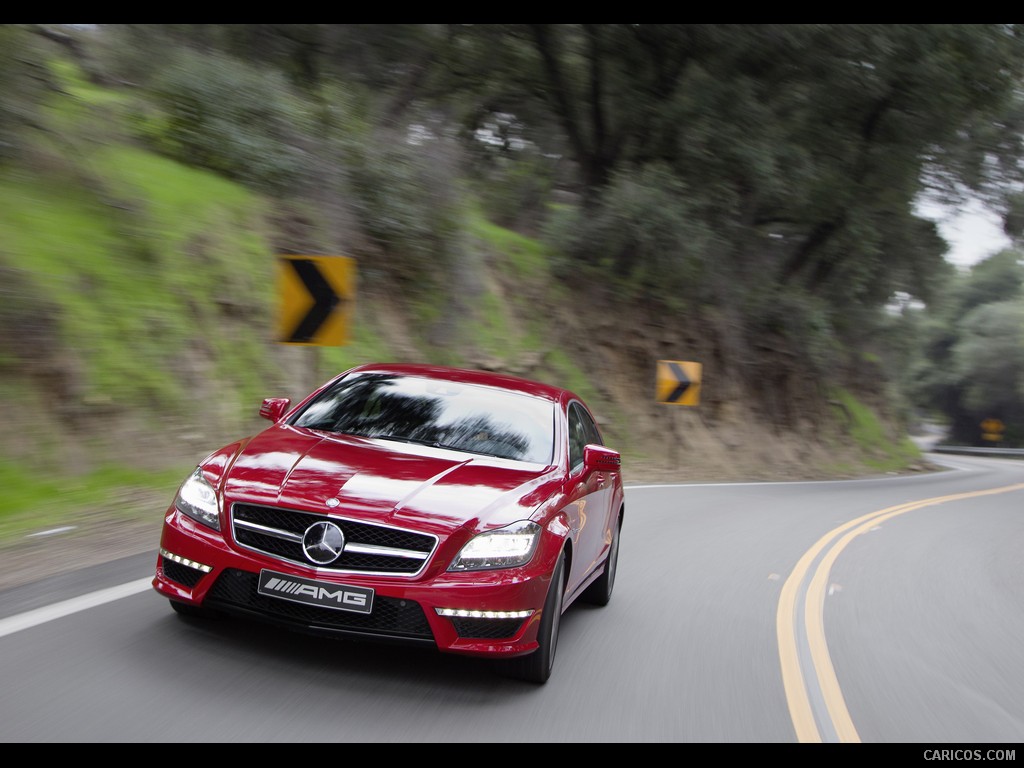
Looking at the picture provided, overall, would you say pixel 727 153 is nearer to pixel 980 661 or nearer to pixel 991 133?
pixel 991 133

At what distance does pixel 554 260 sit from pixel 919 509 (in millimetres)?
10325

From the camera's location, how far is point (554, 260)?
936 inches

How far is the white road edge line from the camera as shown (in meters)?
4.90

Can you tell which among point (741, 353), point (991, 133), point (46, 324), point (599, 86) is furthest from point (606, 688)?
point (991, 133)

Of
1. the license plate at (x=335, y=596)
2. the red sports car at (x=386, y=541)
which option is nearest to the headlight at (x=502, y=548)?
the red sports car at (x=386, y=541)

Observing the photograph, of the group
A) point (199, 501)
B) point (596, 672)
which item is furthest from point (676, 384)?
point (199, 501)

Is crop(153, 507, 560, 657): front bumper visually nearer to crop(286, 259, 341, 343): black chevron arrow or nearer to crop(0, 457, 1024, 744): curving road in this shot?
crop(0, 457, 1024, 744): curving road

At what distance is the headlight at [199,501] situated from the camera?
4680 millimetres

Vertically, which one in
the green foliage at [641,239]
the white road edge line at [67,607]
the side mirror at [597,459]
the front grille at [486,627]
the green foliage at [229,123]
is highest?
the green foliage at [229,123]

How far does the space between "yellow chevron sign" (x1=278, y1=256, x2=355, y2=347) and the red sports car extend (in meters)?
3.61

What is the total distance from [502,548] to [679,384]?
14962 millimetres

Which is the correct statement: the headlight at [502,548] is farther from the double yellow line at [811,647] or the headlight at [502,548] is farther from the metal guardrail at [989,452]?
the metal guardrail at [989,452]

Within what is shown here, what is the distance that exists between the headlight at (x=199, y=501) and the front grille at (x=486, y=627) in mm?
1239
